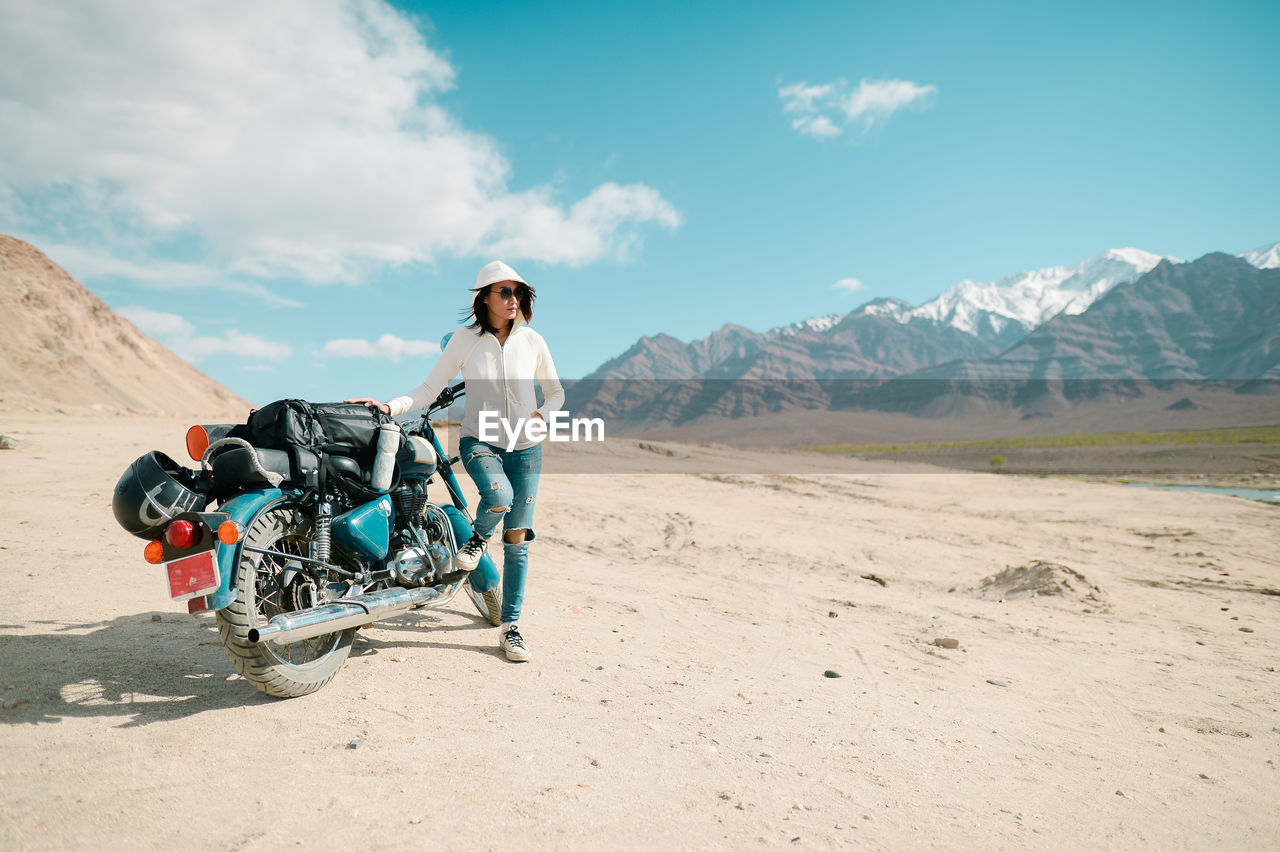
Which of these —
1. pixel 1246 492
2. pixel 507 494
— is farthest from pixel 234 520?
pixel 1246 492

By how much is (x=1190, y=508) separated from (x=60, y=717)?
74.4 ft

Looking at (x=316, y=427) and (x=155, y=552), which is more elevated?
(x=316, y=427)

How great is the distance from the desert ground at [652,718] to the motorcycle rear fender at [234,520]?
62cm

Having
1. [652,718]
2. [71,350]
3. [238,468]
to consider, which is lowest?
[652,718]

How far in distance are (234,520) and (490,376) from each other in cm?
172

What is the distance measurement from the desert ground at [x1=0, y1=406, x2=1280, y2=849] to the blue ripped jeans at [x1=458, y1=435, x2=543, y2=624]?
452 mm

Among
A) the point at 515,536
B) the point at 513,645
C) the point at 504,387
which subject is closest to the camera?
the point at 513,645

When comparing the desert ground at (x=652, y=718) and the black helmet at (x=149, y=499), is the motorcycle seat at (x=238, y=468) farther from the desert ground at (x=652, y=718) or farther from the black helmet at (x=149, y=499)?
the desert ground at (x=652, y=718)

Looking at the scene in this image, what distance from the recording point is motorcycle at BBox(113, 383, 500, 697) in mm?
2994

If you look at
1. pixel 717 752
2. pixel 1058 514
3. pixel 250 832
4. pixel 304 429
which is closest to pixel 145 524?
pixel 304 429

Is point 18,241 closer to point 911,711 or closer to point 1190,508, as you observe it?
point 911,711

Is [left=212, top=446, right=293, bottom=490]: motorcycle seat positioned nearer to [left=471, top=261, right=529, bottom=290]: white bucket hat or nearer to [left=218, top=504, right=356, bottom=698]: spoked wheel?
[left=218, top=504, right=356, bottom=698]: spoked wheel

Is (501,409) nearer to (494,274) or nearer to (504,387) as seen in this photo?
(504,387)

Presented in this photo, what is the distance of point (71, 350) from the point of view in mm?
39219
